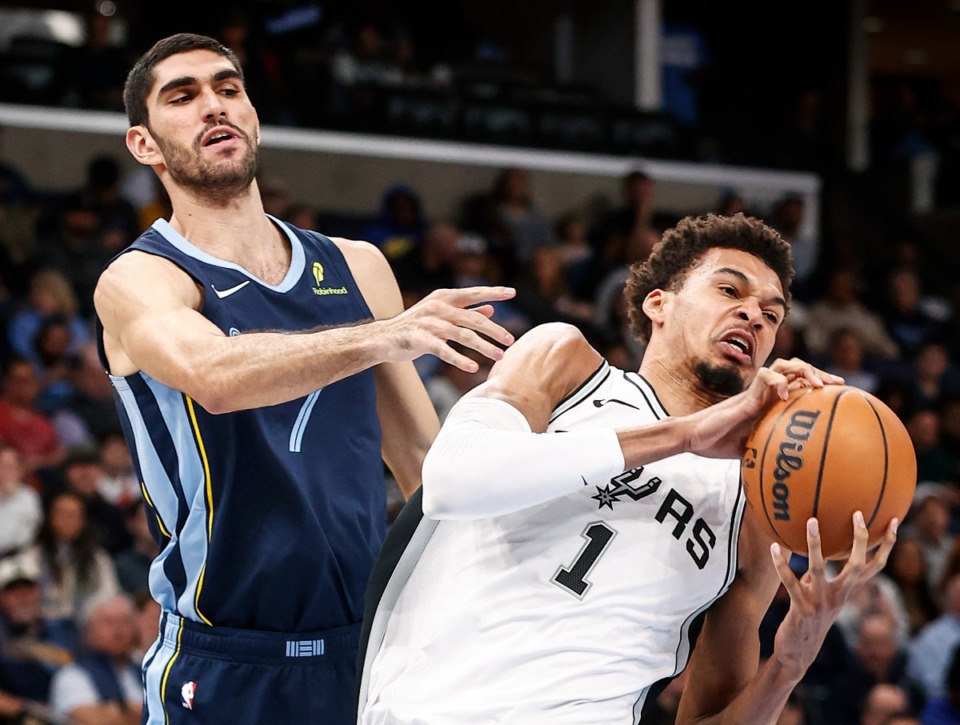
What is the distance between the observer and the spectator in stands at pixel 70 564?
656 centimetres

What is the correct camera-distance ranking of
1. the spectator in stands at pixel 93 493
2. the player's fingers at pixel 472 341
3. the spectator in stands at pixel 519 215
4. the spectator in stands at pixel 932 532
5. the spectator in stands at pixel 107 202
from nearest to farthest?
the player's fingers at pixel 472 341, the spectator in stands at pixel 93 493, the spectator in stands at pixel 932 532, the spectator in stands at pixel 107 202, the spectator in stands at pixel 519 215

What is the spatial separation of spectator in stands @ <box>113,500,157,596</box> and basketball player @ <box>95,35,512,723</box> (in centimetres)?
360

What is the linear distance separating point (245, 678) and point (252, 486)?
1.47 ft

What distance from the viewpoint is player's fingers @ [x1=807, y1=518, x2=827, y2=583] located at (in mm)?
2758

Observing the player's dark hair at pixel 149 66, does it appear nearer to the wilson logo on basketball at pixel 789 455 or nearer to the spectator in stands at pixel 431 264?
the wilson logo on basketball at pixel 789 455

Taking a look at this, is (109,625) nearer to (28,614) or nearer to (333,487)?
(28,614)

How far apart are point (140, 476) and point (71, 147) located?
25.5ft

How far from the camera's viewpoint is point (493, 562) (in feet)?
9.96

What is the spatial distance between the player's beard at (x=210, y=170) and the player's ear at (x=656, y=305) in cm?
103

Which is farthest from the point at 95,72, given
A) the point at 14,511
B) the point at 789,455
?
the point at 789,455

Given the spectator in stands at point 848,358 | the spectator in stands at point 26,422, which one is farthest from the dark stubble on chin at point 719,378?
the spectator in stands at point 848,358

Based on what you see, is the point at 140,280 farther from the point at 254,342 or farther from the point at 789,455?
the point at 789,455

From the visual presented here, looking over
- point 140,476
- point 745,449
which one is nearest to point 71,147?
point 140,476

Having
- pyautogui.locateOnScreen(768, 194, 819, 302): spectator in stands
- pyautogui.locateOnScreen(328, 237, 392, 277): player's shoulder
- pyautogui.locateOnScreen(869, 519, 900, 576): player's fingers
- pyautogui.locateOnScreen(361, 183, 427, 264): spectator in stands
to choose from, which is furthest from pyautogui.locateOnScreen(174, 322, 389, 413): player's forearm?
pyautogui.locateOnScreen(768, 194, 819, 302): spectator in stands
